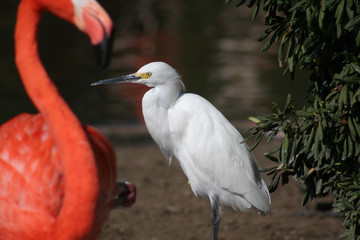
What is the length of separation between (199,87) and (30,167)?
731 cm

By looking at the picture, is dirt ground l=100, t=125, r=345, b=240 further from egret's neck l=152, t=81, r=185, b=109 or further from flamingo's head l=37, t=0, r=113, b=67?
flamingo's head l=37, t=0, r=113, b=67

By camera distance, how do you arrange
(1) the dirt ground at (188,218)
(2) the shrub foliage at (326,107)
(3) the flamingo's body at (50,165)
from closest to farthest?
(3) the flamingo's body at (50,165), (2) the shrub foliage at (326,107), (1) the dirt ground at (188,218)

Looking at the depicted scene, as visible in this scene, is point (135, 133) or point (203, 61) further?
point (203, 61)

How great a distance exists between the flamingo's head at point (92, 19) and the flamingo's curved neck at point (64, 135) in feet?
0.54

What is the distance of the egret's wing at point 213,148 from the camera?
468 cm

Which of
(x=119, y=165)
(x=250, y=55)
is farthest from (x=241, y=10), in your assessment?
(x=119, y=165)

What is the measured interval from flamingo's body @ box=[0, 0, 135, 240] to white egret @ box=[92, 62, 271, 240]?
1.61m

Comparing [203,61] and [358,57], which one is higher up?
[358,57]

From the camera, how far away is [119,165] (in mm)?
7434

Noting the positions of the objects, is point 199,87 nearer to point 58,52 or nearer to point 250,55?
point 250,55

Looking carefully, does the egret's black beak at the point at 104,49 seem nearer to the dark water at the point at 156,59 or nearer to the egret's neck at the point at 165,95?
the egret's neck at the point at 165,95

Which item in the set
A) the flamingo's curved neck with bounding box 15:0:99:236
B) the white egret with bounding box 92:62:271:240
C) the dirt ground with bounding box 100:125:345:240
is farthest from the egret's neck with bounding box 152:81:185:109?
the flamingo's curved neck with bounding box 15:0:99:236

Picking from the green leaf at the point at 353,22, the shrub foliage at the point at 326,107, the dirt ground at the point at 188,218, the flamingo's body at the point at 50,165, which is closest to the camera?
the flamingo's body at the point at 50,165

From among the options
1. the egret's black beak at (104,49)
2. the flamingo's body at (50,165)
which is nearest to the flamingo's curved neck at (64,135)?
the flamingo's body at (50,165)
